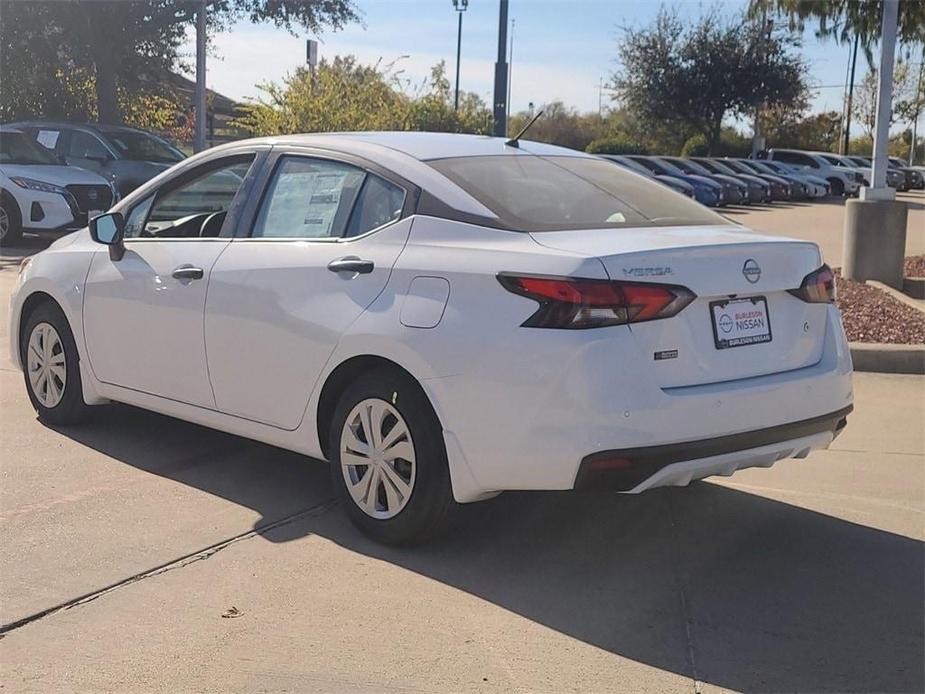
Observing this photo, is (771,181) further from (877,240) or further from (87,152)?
(877,240)

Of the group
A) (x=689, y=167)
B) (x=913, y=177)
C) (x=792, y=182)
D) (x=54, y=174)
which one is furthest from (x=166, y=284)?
(x=913, y=177)

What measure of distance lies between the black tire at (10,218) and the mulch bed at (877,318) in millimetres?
10689

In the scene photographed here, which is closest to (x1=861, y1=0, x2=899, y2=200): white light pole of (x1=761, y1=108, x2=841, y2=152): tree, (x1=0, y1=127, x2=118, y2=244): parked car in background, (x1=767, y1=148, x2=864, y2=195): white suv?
(x1=0, y1=127, x2=118, y2=244): parked car in background

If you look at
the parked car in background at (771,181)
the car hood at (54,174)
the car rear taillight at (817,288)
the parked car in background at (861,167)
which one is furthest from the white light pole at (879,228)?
the parked car in background at (861,167)

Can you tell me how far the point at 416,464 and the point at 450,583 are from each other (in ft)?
1.50

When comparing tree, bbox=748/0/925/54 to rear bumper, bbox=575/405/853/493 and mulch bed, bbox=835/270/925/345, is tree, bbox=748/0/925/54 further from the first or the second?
rear bumper, bbox=575/405/853/493

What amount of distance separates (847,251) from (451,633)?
30.5 feet

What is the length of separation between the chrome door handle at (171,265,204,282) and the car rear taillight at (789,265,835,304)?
8.54 feet

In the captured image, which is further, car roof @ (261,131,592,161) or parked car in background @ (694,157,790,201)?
parked car in background @ (694,157,790,201)

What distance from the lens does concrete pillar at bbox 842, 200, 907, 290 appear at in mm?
→ 11578

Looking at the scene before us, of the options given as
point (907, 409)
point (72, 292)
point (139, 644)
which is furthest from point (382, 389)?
point (907, 409)

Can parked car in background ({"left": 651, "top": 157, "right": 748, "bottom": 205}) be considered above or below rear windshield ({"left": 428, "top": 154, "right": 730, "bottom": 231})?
above

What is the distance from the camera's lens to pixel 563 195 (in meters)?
4.73

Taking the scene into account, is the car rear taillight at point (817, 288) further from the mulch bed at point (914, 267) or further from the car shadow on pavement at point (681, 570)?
the mulch bed at point (914, 267)
